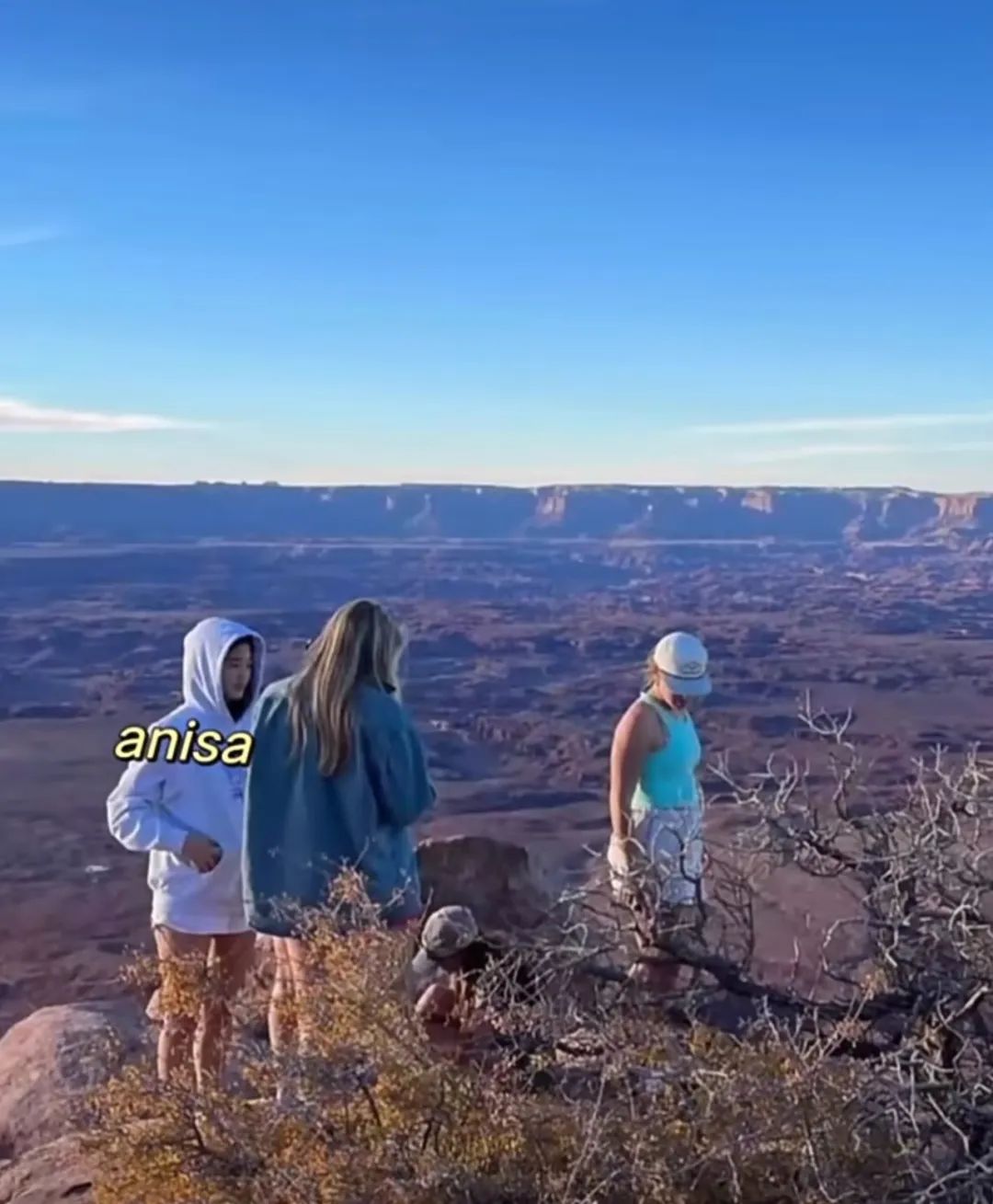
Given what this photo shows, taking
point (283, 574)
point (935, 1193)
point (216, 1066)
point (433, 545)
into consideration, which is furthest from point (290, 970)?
point (433, 545)

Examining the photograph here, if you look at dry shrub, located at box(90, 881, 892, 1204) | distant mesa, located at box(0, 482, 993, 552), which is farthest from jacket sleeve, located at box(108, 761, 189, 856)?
distant mesa, located at box(0, 482, 993, 552)

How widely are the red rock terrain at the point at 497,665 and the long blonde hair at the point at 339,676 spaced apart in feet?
2.64

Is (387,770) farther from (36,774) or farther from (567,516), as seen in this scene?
(567,516)

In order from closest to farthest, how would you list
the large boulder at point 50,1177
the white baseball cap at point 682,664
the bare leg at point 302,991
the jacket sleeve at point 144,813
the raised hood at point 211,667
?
the bare leg at point 302,991 → the large boulder at point 50,1177 → the jacket sleeve at point 144,813 → the raised hood at point 211,667 → the white baseball cap at point 682,664

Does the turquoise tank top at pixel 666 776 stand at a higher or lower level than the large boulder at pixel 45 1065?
higher

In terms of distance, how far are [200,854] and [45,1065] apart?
1.65 metres

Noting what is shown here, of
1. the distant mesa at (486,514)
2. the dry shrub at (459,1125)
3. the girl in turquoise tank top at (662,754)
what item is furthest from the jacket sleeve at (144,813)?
the distant mesa at (486,514)

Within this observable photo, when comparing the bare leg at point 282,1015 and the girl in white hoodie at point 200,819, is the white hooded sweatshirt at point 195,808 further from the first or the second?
the bare leg at point 282,1015

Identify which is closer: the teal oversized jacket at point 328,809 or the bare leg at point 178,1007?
the bare leg at point 178,1007

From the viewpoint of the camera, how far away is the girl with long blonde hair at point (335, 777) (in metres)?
3.27

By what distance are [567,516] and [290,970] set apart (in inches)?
4332

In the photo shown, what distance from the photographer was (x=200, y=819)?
3607mm

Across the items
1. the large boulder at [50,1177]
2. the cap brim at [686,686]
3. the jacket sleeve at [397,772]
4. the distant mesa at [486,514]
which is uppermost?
the cap brim at [686,686]

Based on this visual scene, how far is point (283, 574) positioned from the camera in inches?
3078
